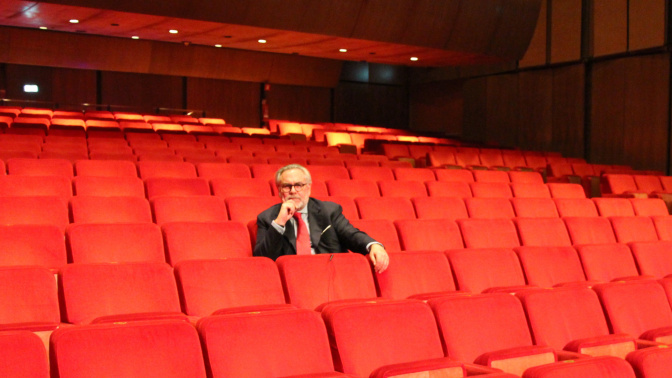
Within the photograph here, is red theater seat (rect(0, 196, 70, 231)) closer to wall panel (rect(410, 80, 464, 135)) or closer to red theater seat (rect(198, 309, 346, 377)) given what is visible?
red theater seat (rect(198, 309, 346, 377))

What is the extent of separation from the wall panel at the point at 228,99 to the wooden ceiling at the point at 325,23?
96cm

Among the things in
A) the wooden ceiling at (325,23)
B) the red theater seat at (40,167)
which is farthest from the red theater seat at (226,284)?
the wooden ceiling at (325,23)

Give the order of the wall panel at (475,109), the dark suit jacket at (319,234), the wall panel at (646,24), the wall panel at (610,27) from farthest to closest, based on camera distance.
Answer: the wall panel at (475,109)
the wall panel at (610,27)
the wall panel at (646,24)
the dark suit jacket at (319,234)

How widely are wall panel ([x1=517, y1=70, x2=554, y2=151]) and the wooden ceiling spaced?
1.59ft

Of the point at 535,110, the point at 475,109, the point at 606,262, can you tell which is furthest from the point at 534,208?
the point at 475,109

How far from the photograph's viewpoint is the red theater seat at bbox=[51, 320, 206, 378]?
65 centimetres

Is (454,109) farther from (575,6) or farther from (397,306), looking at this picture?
(397,306)

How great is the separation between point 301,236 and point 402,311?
1.50 feet

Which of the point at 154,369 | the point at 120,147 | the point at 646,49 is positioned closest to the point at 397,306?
the point at 154,369

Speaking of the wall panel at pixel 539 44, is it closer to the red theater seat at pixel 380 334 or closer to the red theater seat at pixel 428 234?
the red theater seat at pixel 428 234

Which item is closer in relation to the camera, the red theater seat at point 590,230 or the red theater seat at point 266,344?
the red theater seat at point 266,344

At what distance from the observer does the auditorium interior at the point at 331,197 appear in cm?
78

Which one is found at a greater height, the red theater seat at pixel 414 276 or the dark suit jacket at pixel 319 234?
the dark suit jacket at pixel 319 234

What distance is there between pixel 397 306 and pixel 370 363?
85mm
